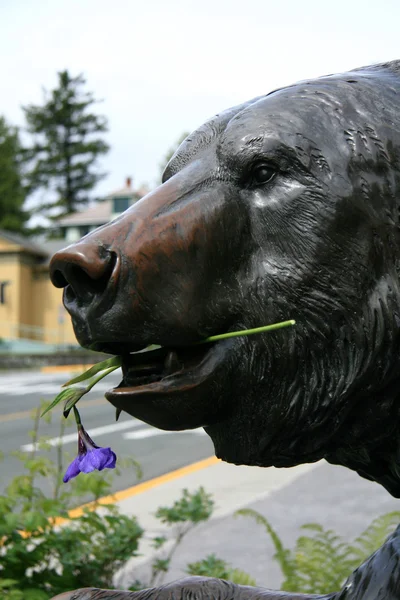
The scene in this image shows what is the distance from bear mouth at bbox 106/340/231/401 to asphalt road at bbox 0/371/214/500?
4.86m

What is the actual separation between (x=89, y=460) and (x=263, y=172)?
46cm

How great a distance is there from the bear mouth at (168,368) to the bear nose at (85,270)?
4.4 inches

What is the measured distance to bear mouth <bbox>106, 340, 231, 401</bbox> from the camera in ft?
3.05

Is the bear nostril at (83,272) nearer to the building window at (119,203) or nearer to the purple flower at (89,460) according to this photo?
the purple flower at (89,460)

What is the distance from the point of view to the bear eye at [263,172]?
3.25ft

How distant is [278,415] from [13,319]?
121 ft

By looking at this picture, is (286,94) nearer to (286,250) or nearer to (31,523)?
(286,250)

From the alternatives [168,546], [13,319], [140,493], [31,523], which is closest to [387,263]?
[31,523]

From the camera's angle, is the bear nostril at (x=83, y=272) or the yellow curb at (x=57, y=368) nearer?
the bear nostril at (x=83, y=272)

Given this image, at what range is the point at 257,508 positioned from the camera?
5918 mm

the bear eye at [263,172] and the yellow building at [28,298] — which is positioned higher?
the bear eye at [263,172]

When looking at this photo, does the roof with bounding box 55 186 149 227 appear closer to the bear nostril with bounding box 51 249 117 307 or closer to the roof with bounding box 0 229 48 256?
the roof with bounding box 0 229 48 256

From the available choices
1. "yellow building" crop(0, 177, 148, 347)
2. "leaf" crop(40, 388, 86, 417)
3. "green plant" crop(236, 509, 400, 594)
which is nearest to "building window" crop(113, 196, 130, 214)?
"yellow building" crop(0, 177, 148, 347)

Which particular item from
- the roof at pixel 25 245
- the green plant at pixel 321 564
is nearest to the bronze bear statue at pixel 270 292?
the green plant at pixel 321 564
